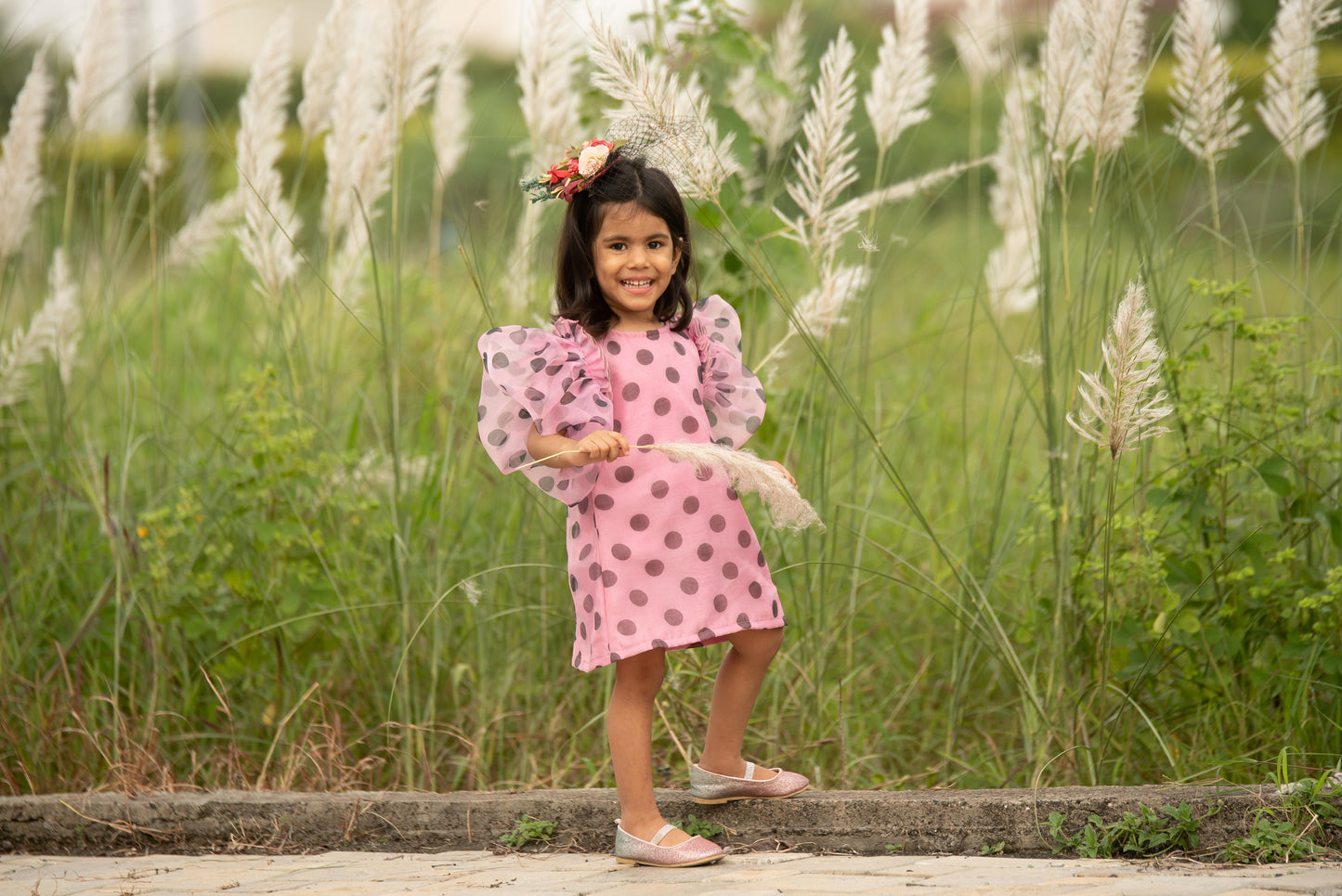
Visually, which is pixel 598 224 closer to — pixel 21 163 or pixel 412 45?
pixel 412 45

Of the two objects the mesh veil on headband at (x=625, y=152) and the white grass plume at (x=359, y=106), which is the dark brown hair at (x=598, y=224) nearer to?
the mesh veil on headband at (x=625, y=152)

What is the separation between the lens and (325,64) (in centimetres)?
324

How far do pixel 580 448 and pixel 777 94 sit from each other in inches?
60.6

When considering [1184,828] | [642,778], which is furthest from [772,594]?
[1184,828]

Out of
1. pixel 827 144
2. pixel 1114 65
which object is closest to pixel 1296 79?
pixel 1114 65

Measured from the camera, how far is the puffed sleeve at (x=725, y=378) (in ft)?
7.63

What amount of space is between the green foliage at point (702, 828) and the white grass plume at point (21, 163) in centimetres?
245

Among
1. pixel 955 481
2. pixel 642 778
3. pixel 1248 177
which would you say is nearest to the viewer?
pixel 642 778

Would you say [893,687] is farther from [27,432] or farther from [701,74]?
[27,432]

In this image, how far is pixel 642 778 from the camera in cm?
214

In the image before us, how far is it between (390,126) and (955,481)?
75.8 inches

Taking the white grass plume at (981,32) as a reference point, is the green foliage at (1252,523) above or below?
below

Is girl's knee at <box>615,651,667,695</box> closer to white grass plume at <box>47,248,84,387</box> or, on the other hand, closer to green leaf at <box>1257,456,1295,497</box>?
green leaf at <box>1257,456,1295,497</box>

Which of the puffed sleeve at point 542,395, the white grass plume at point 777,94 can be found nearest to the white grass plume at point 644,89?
the puffed sleeve at point 542,395
